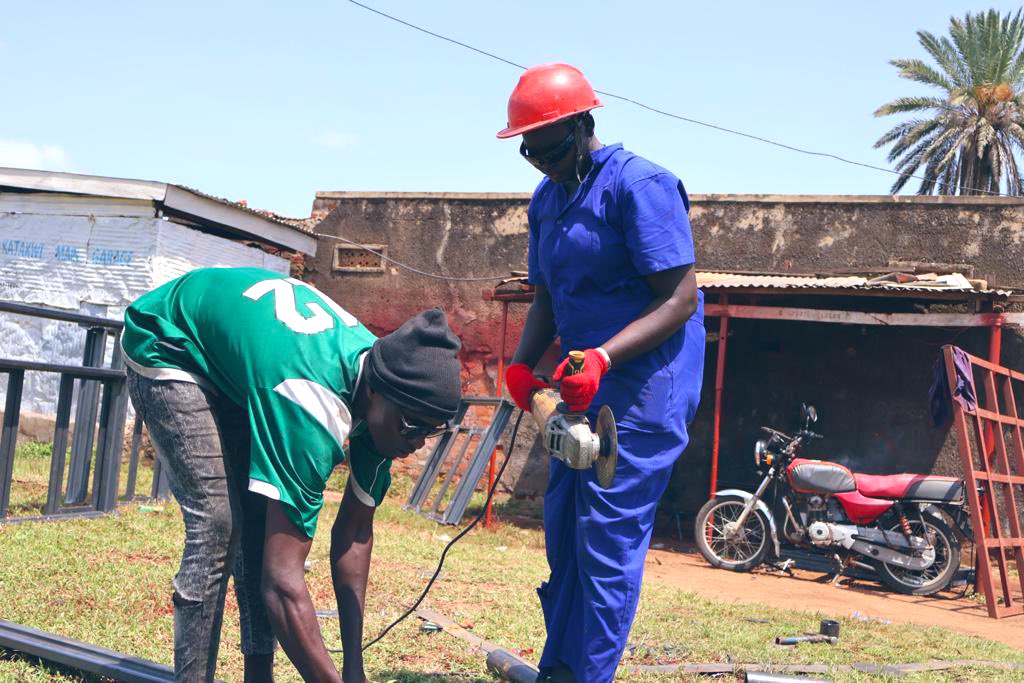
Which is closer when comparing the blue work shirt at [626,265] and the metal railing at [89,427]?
the blue work shirt at [626,265]

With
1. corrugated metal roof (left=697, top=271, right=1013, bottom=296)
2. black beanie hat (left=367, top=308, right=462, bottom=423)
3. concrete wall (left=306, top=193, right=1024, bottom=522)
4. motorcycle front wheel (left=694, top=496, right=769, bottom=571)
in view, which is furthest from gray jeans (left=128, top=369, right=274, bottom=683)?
concrete wall (left=306, top=193, right=1024, bottom=522)

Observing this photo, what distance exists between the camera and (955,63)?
989 inches

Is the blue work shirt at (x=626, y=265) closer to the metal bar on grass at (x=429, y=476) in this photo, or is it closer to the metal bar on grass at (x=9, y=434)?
the metal bar on grass at (x=9, y=434)

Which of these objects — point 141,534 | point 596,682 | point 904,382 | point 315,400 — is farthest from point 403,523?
point 315,400

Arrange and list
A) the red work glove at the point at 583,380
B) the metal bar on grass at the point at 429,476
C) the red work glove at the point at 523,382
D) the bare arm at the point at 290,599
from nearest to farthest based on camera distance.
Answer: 1. the bare arm at the point at 290,599
2. the red work glove at the point at 583,380
3. the red work glove at the point at 523,382
4. the metal bar on grass at the point at 429,476

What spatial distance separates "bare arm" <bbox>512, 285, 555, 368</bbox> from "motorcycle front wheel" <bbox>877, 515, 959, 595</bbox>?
230 inches

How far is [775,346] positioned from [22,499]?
7.41m

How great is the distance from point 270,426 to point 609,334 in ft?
3.85

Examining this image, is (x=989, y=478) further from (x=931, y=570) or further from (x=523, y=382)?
(x=523, y=382)

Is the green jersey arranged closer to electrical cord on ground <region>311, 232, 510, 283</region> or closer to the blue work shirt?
the blue work shirt

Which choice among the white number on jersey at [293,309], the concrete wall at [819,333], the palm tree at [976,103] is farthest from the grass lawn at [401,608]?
the palm tree at [976,103]

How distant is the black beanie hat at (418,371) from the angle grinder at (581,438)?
462 mm

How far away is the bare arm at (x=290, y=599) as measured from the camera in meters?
2.47

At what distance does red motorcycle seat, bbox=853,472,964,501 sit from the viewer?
821cm
